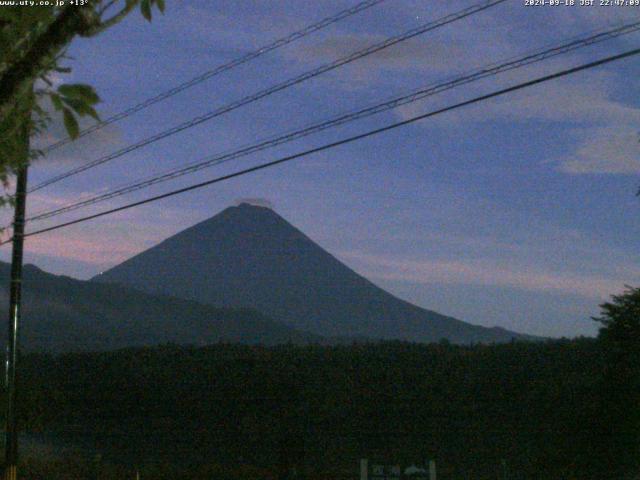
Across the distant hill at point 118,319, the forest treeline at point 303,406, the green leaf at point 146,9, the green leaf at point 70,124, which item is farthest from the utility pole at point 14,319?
the distant hill at point 118,319

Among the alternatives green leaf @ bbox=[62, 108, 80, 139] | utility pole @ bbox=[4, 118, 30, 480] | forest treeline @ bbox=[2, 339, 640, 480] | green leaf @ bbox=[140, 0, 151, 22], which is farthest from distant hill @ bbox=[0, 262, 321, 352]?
green leaf @ bbox=[62, 108, 80, 139]

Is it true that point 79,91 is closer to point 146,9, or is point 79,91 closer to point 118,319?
point 146,9

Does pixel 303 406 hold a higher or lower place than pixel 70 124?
lower

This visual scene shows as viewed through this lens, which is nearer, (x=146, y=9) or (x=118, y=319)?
(x=146, y=9)

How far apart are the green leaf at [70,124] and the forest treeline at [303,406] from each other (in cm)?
1818

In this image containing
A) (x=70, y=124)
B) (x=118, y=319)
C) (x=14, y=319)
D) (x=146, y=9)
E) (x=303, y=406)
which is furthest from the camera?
(x=118, y=319)

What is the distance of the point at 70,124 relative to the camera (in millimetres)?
4629

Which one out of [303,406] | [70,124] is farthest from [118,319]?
[70,124]

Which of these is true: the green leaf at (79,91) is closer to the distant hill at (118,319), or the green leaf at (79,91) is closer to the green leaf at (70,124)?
the green leaf at (70,124)

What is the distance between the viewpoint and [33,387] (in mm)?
36406

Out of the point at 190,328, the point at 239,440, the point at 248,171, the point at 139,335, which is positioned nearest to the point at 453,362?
the point at 239,440

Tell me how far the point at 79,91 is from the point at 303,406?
29244mm

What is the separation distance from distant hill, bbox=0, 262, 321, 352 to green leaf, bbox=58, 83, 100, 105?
84667mm

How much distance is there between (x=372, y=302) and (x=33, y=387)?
147m
